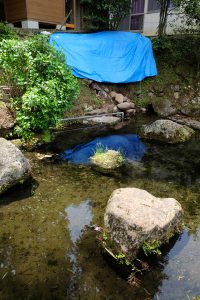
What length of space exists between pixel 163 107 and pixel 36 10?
378 inches

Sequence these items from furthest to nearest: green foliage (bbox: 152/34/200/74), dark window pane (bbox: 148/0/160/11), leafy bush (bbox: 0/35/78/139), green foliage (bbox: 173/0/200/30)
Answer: dark window pane (bbox: 148/0/160/11) → green foliage (bbox: 152/34/200/74) → green foliage (bbox: 173/0/200/30) → leafy bush (bbox: 0/35/78/139)

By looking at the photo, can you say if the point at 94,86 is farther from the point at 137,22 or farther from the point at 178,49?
the point at 137,22

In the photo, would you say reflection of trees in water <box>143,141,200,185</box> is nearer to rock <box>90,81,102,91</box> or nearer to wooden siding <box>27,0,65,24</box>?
rock <box>90,81,102,91</box>

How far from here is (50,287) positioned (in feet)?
13.1

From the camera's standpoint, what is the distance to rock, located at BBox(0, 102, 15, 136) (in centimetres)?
935

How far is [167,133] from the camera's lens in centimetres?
1057

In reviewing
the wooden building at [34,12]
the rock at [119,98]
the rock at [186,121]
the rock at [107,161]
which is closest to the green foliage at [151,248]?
the rock at [107,161]

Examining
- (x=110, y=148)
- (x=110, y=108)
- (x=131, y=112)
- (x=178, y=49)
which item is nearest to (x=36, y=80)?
(x=110, y=148)

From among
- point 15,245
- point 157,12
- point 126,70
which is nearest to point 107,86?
point 126,70

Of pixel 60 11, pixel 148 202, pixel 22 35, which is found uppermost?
pixel 60 11

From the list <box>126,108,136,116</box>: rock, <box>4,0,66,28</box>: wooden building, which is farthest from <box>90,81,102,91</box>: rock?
<box>4,0,66,28</box>: wooden building

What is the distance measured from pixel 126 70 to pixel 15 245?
12.0 m

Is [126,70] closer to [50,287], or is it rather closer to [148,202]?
[148,202]

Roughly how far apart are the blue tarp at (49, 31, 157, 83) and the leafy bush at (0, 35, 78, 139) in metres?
4.67
